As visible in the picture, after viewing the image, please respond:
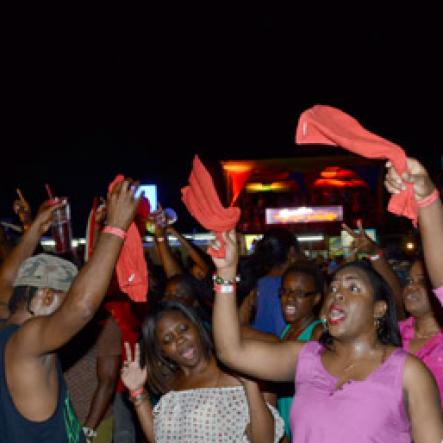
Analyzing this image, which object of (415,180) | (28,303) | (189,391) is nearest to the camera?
(415,180)

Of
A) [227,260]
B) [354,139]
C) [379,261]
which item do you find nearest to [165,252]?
[379,261]

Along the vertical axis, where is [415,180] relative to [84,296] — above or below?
above

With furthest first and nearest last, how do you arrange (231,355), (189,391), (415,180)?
(189,391) → (231,355) → (415,180)

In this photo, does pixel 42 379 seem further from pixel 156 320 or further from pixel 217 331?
pixel 156 320

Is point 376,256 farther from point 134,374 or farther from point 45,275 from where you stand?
point 45,275

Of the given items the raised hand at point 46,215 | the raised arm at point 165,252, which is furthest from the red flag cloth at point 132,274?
the raised arm at point 165,252

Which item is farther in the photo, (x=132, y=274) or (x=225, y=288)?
(x=132, y=274)

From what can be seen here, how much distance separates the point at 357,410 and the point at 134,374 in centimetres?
163

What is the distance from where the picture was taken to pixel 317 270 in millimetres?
5152

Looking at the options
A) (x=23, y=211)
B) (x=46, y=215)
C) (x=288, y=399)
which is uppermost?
(x=23, y=211)

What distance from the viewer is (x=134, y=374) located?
383 centimetres

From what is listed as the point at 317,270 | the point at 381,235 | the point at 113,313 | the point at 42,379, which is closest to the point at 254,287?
the point at 317,270

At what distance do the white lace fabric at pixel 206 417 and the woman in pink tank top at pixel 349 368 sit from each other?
43 cm

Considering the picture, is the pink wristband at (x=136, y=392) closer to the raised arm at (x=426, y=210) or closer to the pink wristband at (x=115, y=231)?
the pink wristband at (x=115, y=231)
